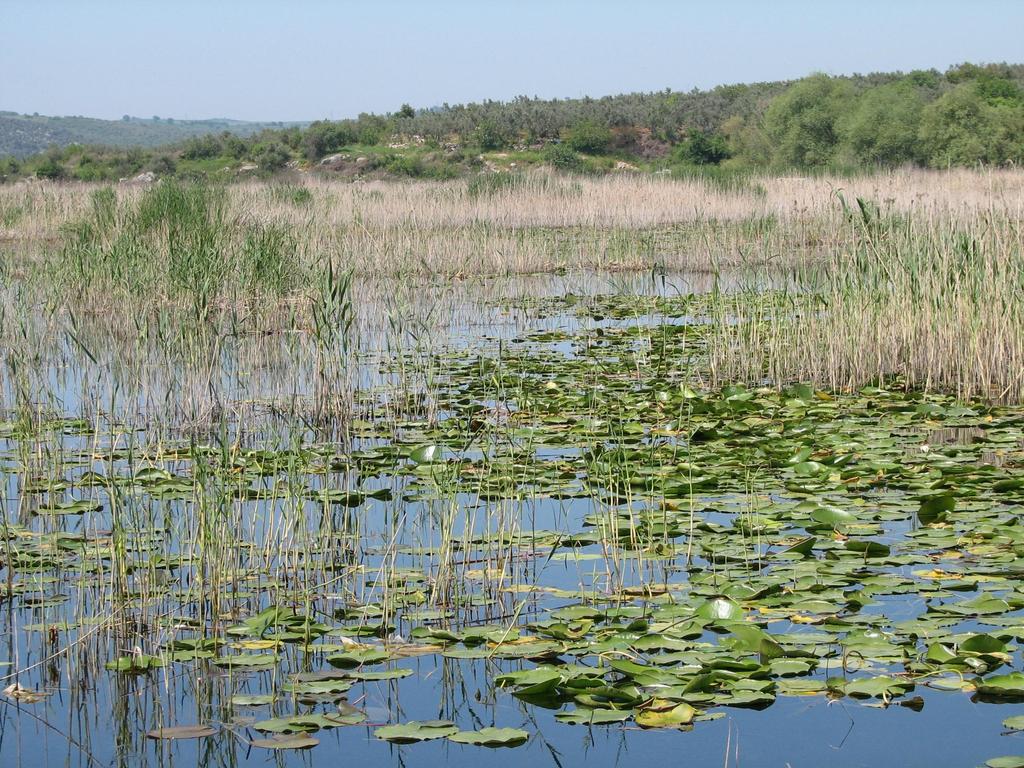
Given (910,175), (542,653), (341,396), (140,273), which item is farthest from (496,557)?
(910,175)

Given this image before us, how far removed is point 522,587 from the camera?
3.95 m

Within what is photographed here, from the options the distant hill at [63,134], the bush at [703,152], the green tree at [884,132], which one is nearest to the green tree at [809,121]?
the green tree at [884,132]

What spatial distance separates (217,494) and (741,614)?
196 cm

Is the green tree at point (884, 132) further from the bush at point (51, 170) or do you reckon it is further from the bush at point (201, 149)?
the bush at point (51, 170)

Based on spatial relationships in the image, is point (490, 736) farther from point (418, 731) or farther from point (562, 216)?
point (562, 216)

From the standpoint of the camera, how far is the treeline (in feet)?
99.2

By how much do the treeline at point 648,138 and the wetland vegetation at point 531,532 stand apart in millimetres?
18156

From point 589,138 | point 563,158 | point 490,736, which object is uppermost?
point 589,138

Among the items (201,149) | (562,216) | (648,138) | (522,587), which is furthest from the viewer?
(648,138)

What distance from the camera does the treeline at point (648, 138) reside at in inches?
1190

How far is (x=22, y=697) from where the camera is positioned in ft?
10.6

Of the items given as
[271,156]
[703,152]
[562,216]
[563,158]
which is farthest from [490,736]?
[703,152]

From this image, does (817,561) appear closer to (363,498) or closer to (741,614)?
(741,614)

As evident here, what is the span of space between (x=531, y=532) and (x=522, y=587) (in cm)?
64
